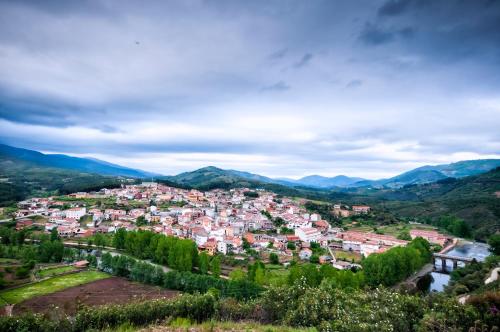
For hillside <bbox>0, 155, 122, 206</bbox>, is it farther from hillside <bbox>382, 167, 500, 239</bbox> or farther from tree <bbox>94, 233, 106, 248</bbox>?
hillside <bbox>382, 167, 500, 239</bbox>

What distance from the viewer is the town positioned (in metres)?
44.7

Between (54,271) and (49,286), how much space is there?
5.00 meters

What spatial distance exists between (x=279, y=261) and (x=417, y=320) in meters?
30.9

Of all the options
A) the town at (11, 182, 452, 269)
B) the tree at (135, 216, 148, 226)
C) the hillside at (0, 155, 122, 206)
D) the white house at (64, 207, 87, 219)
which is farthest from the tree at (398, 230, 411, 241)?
the hillside at (0, 155, 122, 206)

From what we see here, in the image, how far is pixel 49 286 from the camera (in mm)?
27562

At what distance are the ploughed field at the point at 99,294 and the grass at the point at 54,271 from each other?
5.56 m

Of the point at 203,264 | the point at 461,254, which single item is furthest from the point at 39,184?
the point at 461,254

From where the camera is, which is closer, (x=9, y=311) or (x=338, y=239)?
(x=9, y=311)

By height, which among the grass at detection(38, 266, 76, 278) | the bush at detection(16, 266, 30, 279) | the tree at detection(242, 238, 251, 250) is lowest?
the grass at detection(38, 266, 76, 278)

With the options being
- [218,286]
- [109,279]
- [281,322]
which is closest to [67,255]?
[109,279]

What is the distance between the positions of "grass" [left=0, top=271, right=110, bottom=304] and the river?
37555 millimetres

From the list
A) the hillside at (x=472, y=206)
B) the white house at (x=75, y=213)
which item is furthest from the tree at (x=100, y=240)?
the hillside at (x=472, y=206)

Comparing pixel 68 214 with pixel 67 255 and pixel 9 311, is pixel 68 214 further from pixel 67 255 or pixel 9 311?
pixel 9 311

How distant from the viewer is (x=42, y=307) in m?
22.2
